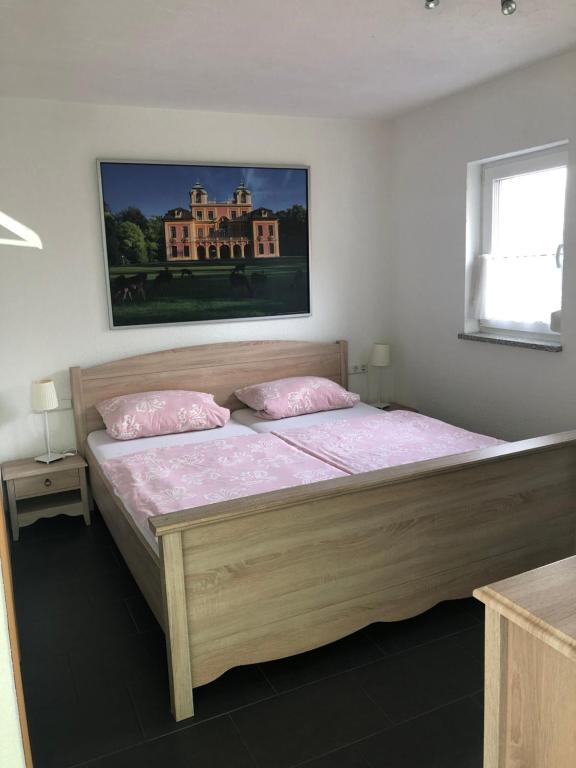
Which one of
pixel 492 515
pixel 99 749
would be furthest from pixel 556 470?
pixel 99 749

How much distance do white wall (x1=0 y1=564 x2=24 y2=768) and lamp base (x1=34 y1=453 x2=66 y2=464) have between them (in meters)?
2.60

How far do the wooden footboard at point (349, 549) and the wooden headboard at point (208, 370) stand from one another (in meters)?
1.94

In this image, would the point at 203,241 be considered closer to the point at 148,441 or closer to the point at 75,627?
the point at 148,441

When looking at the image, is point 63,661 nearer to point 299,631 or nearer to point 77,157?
point 299,631

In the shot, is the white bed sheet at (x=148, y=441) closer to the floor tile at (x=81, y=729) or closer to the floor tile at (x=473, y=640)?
the floor tile at (x=81, y=729)

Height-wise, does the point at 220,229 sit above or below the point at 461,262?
above

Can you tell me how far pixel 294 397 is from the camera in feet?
12.5

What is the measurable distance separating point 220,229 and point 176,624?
8.62ft

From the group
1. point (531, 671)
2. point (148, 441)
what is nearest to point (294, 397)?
point (148, 441)

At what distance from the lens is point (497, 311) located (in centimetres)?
368

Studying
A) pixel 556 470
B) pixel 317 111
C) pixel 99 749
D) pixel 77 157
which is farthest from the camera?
pixel 317 111

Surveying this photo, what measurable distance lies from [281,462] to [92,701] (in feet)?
4.07

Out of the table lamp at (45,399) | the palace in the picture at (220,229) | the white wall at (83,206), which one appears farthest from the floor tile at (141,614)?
the palace in the picture at (220,229)

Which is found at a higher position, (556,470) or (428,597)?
(556,470)
